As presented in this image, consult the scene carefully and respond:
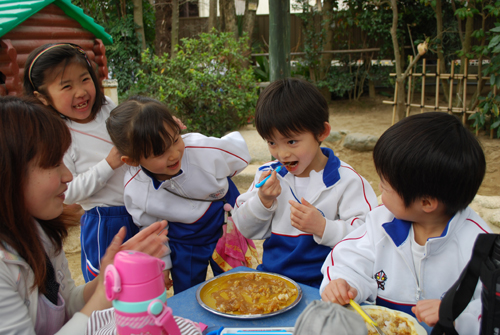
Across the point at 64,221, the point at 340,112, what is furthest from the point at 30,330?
the point at 340,112

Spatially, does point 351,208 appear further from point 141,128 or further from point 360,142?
point 360,142

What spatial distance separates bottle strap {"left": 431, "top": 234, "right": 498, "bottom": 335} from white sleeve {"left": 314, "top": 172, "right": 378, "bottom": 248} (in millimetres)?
747

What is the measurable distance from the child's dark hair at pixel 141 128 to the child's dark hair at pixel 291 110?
45cm

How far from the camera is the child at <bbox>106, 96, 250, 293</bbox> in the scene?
186 centimetres

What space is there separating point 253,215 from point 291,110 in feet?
1.59

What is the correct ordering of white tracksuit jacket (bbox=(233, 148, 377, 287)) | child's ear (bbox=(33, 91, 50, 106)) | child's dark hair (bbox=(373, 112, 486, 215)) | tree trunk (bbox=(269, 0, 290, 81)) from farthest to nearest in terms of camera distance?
tree trunk (bbox=(269, 0, 290, 81)) < child's ear (bbox=(33, 91, 50, 106)) < white tracksuit jacket (bbox=(233, 148, 377, 287)) < child's dark hair (bbox=(373, 112, 486, 215))

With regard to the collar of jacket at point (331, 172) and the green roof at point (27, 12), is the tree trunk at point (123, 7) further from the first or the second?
the collar of jacket at point (331, 172)

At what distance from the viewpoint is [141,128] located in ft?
6.00

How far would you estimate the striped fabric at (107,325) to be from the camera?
1049 mm

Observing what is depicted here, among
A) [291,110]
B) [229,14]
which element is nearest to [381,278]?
[291,110]

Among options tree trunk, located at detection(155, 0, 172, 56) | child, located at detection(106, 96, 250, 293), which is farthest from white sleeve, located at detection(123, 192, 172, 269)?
tree trunk, located at detection(155, 0, 172, 56)

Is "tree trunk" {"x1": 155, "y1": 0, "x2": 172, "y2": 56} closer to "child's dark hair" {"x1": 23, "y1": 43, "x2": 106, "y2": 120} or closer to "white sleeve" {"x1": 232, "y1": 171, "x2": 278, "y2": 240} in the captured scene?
"child's dark hair" {"x1": 23, "y1": 43, "x2": 106, "y2": 120}

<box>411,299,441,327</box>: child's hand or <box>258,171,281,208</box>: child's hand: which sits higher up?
<box>258,171,281,208</box>: child's hand

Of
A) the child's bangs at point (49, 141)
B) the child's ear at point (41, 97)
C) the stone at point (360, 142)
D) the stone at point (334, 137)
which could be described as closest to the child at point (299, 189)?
the child's bangs at point (49, 141)
